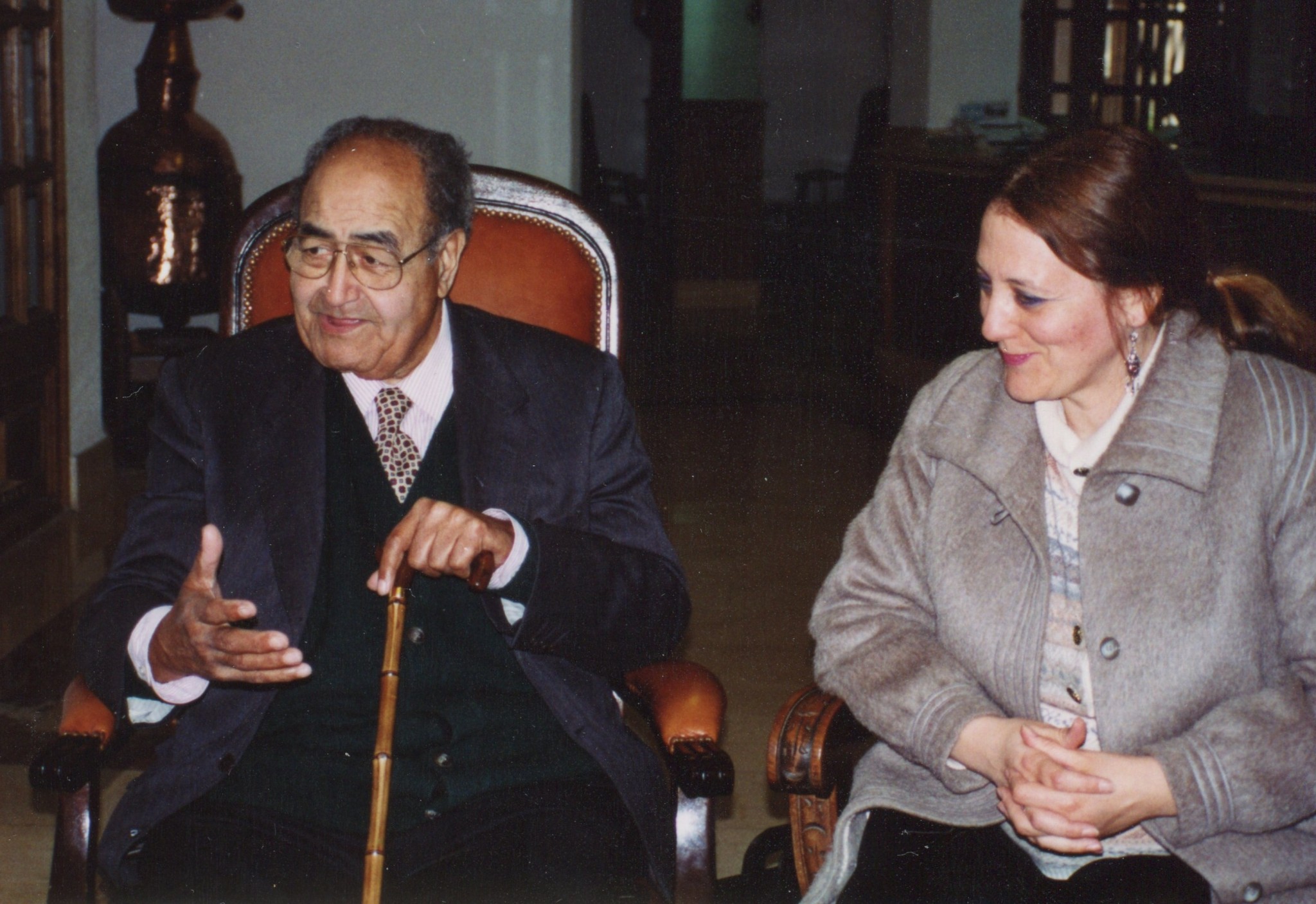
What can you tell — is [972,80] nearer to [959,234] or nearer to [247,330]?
[959,234]

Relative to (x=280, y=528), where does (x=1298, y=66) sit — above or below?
above

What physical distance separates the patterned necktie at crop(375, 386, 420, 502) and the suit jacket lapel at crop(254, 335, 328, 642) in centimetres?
7

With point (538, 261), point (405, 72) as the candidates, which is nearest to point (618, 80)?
point (405, 72)

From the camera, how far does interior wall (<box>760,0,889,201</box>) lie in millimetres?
13555

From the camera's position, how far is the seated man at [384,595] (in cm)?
175

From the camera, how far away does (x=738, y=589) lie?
14.8ft

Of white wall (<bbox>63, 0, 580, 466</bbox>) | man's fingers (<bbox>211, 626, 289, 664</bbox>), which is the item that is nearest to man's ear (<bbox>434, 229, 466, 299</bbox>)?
man's fingers (<bbox>211, 626, 289, 664</bbox>)

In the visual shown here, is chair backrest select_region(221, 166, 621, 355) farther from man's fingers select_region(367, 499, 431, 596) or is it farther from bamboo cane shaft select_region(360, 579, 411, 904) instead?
bamboo cane shaft select_region(360, 579, 411, 904)

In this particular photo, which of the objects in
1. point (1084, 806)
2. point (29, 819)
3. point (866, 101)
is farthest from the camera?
point (866, 101)

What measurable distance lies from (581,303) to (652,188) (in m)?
9.26

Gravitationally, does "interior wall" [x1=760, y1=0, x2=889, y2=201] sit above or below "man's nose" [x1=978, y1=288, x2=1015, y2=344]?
above

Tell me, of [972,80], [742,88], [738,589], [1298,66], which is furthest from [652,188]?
[738,589]

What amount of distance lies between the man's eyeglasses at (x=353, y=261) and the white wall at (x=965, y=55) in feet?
23.1

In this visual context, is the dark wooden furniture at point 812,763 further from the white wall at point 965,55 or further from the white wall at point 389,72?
the white wall at point 965,55
